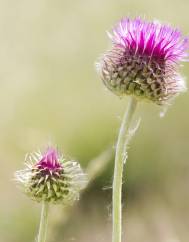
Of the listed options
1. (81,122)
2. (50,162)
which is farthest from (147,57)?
(81,122)

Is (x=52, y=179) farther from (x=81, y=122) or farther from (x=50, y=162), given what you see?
(x=81, y=122)

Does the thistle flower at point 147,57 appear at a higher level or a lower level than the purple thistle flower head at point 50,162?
higher

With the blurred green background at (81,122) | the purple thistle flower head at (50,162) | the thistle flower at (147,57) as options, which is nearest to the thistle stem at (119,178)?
the thistle flower at (147,57)

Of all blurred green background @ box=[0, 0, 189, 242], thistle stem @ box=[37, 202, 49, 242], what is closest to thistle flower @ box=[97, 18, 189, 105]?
thistle stem @ box=[37, 202, 49, 242]

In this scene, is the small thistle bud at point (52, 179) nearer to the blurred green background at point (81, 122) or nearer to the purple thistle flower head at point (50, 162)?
the purple thistle flower head at point (50, 162)

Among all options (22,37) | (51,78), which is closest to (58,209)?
(51,78)

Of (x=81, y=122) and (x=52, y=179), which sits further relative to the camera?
(x=81, y=122)
